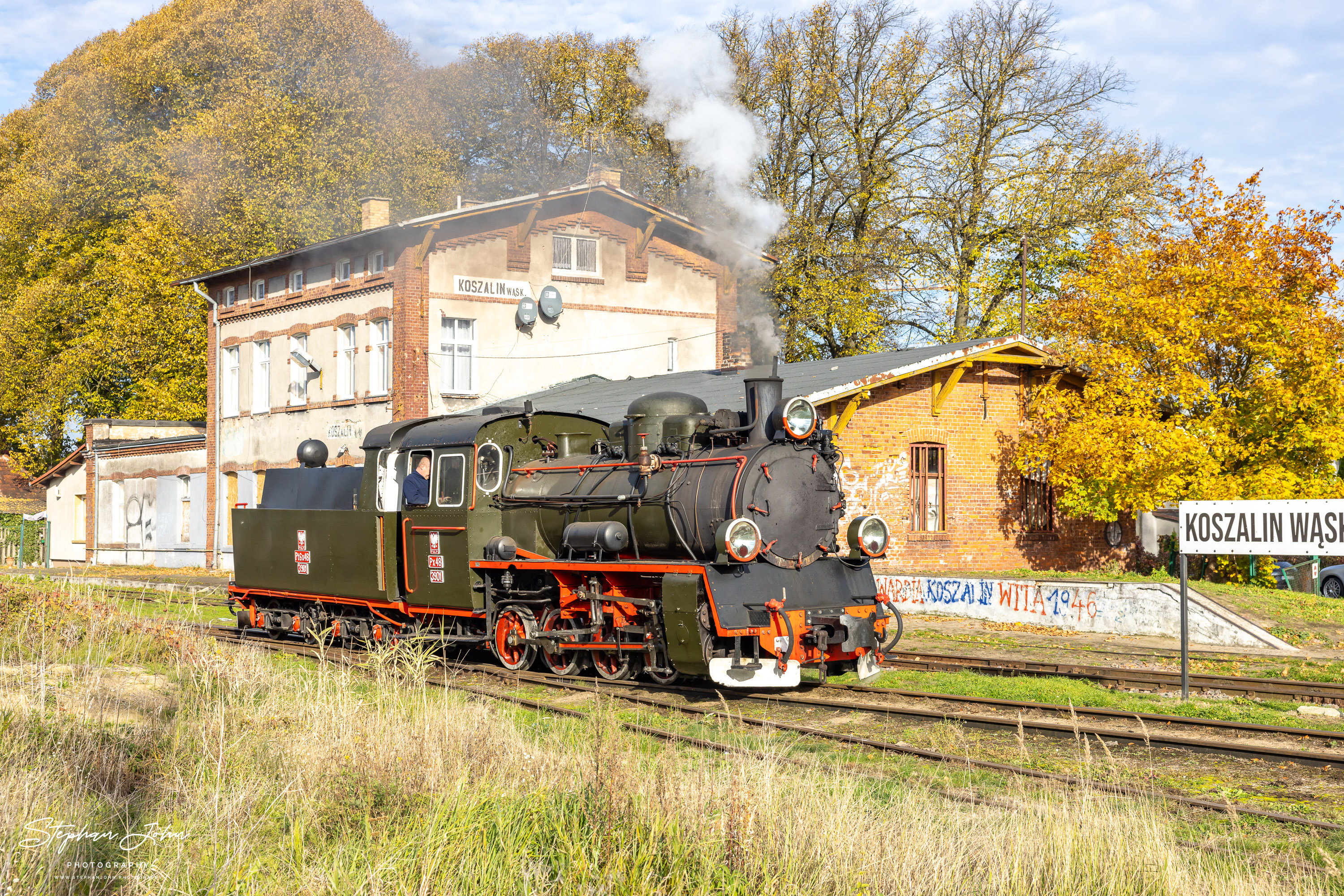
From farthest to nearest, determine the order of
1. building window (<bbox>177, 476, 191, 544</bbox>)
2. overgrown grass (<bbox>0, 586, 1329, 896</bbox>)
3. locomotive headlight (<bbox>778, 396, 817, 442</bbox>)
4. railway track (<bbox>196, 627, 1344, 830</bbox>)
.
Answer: building window (<bbox>177, 476, 191, 544</bbox>) → locomotive headlight (<bbox>778, 396, 817, 442</bbox>) → railway track (<bbox>196, 627, 1344, 830</bbox>) → overgrown grass (<bbox>0, 586, 1329, 896</bbox>)

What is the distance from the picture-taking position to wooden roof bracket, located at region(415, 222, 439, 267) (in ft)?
83.8

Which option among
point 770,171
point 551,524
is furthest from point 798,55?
point 551,524

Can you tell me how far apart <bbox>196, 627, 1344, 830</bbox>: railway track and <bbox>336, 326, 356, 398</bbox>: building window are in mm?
16695

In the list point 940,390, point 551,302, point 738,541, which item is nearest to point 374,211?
point 551,302

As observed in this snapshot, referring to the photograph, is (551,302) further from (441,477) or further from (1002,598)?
(441,477)

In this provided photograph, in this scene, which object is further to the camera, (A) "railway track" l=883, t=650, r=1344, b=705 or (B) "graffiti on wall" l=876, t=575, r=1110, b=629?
(B) "graffiti on wall" l=876, t=575, r=1110, b=629

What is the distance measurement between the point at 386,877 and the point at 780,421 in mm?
6597

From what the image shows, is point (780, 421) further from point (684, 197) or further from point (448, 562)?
point (684, 197)

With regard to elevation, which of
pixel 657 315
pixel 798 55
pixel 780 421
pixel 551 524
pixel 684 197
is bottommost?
pixel 551 524

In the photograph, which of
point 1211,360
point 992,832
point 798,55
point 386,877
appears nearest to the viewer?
point 386,877

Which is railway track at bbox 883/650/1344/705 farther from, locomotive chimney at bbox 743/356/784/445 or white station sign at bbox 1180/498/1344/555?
locomotive chimney at bbox 743/356/784/445

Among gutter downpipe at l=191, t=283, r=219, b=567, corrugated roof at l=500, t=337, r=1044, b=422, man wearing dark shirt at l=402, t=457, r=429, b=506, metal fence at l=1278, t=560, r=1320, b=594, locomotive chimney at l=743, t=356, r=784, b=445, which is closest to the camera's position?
locomotive chimney at l=743, t=356, r=784, b=445

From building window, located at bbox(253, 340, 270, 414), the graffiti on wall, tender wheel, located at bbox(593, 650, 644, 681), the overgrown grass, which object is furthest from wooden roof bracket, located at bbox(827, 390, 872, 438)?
building window, located at bbox(253, 340, 270, 414)

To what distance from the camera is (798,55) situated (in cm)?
3294
